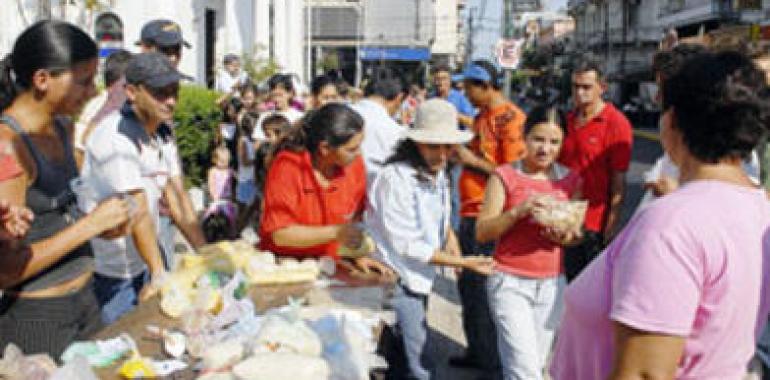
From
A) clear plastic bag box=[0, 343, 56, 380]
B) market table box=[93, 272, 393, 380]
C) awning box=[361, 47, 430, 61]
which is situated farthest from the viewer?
awning box=[361, 47, 430, 61]

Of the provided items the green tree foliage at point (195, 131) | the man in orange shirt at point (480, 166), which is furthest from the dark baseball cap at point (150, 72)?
the green tree foliage at point (195, 131)

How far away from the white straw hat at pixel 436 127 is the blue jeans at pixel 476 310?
96cm

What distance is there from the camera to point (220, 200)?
28.4 ft

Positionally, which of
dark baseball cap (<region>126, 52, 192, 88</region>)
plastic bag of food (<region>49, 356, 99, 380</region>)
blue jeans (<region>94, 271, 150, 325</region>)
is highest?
dark baseball cap (<region>126, 52, 192, 88</region>)

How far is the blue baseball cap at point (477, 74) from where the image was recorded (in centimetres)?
580

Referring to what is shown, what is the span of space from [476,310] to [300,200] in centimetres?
179

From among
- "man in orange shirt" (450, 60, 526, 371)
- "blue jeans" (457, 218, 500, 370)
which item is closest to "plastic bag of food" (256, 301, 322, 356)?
"blue jeans" (457, 218, 500, 370)

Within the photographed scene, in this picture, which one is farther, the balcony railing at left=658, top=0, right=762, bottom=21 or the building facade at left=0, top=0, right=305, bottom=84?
the balcony railing at left=658, top=0, right=762, bottom=21

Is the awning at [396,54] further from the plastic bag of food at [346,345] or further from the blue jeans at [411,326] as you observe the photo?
the plastic bag of food at [346,345]

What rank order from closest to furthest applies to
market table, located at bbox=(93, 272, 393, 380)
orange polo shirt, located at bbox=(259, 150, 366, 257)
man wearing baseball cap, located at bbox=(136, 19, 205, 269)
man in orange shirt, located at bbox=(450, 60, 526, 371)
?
market table, located at bbox=(93, 272, 393, 380) → orange polo shirt, located at bbox=(259, 150, 366, 257) → man wearing baseball cap, located at bbox=(136, 19, 205, 269) → man in orange shirt, located at bbox=(450, 60, 526, 371)

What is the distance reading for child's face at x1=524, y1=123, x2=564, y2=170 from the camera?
395 centimetres

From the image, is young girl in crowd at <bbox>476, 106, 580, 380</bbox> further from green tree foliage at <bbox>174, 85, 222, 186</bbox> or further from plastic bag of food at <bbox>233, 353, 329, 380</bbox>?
green tree foliage at <bbox>174, 85, 222, 186</bbox>

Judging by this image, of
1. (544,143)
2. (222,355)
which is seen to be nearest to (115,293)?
(222,355)

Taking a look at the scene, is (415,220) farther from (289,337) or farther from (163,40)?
(163,40)
